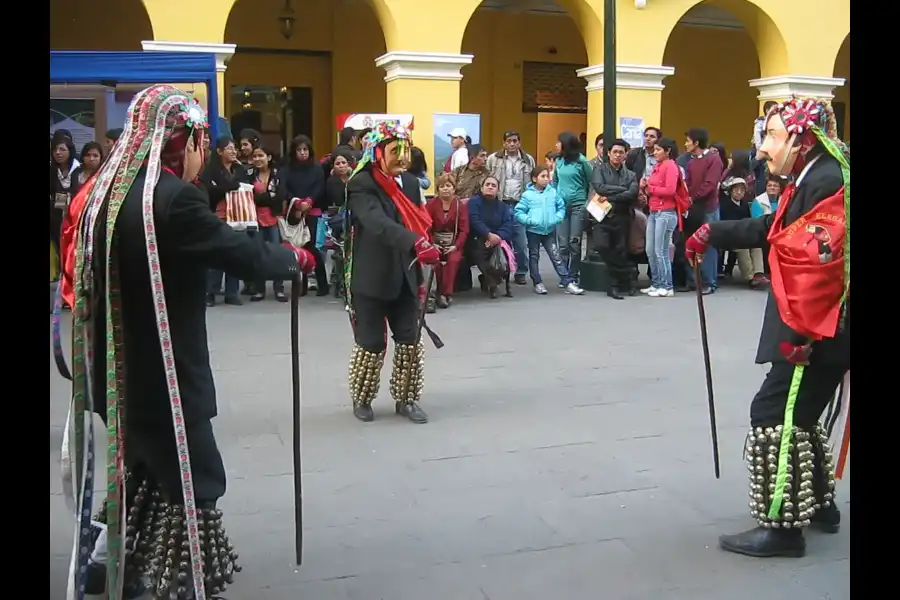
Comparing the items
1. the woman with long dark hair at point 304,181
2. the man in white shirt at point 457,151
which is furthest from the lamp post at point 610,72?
the woman with long dark hair at point 304,181

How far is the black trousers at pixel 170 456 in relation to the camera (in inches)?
121

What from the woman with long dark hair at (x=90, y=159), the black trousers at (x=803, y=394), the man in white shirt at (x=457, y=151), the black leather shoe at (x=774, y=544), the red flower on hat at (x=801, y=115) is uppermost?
the man in white shirt at (x=457, y=151)

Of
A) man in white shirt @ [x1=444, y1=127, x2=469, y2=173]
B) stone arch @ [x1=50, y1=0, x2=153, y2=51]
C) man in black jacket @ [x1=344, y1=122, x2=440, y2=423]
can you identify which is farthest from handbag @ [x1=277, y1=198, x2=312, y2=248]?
stone arch @ [x1=50, y1=0, x2=153, y2=51]

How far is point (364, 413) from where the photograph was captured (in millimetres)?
5754

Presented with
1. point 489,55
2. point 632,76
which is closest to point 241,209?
point 632,76

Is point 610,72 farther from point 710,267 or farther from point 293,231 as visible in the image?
point 293,231

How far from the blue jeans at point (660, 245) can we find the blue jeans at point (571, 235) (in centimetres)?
82

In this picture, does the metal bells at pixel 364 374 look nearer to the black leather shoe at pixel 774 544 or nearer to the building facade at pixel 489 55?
the black leather shoe at pixel 774 544

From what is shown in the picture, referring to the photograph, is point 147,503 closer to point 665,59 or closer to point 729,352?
point 729,352

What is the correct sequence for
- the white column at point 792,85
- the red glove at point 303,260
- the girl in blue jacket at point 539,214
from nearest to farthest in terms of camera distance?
the red glove at point 303,260 < the girl in blue jacket at point 539,214 < the white column at point 792,85

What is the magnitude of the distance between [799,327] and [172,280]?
7.39 feet
